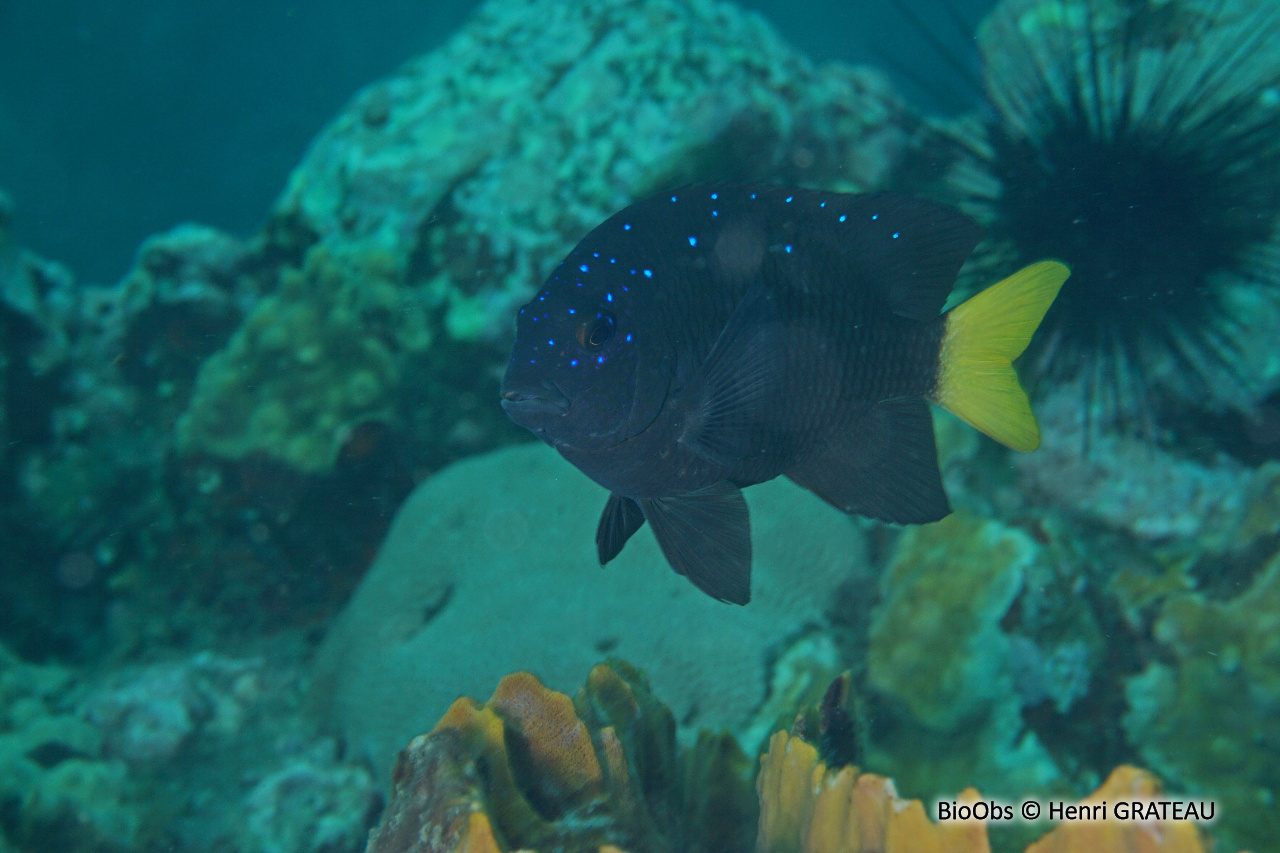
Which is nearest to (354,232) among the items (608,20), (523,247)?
(523,247)

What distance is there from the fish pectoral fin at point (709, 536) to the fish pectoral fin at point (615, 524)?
0.10 m

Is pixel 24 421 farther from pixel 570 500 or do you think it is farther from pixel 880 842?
pixel 880 842

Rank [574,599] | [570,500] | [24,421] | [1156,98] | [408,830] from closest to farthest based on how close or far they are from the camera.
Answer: [408,830] < [1156,98] < [574,599] < [570,500] < [24,421]

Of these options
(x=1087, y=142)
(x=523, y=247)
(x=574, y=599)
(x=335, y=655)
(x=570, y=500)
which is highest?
(x=523, y=247)

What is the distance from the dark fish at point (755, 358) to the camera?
158cm

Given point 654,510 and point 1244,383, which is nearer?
point 654,510

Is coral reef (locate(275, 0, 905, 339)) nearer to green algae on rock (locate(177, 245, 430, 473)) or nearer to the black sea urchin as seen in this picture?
green algae on rock (locate(177, 245, 430, 473))

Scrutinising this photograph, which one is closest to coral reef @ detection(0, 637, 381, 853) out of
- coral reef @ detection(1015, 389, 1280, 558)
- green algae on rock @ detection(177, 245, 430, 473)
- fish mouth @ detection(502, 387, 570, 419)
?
green algae on rock @ detection(177, 245, 430, 473)

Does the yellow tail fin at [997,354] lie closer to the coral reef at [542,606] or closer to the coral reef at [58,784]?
the coral reef at [542,606]

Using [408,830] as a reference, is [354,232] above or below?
above

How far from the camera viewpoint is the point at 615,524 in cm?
180

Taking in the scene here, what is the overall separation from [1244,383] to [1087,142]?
1.39 metres

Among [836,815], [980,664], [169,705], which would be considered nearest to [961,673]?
[980,664]

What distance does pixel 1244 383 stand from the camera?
10.9 feet
